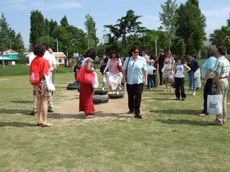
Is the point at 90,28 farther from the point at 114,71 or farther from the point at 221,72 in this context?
the point at 221,72

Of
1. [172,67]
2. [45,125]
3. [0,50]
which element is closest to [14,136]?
[45,125]

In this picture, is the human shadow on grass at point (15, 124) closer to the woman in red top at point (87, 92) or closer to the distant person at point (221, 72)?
the woman in red top at point (87, 92)

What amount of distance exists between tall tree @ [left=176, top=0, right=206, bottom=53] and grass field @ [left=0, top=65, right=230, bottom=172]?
6228cm

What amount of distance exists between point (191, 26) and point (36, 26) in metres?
45.0

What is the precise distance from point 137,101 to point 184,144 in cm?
246

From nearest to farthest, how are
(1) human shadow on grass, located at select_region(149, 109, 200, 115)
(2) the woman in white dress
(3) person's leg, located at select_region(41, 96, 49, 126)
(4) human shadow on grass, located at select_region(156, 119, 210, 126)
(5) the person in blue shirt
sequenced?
1. (3) person's leg, located at select_region(41, 96, 49, 126)
2. (4) human shadow on grass, located at select_region(156, 119, 210, 126)
3. (5) the person in blue shirt
4. (1) human shadow on grass, located at select_region(149, 109, 200, 115)
5. (2) the woman in white dress

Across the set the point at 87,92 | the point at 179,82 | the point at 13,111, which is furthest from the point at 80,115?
the point at 179,82

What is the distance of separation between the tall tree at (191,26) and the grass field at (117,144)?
62277 millimetres

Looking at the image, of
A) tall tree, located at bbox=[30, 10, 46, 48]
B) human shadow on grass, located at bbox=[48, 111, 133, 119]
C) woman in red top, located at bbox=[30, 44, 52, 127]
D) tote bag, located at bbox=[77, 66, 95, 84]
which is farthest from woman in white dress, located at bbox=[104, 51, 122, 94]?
tall tree, located at bbox=[30, 10, 46, 48]

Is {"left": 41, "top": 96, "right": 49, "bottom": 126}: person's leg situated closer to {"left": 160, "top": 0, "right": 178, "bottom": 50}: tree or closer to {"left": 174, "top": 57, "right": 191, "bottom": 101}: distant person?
{"left": 174, "top": 57, "right": 191, "bottom": 101}: distant person

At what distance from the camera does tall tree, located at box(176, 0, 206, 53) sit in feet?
220

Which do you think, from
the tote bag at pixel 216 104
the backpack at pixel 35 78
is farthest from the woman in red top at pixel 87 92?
the tote bag at pixel 216 104

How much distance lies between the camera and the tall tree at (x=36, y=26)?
280 ft

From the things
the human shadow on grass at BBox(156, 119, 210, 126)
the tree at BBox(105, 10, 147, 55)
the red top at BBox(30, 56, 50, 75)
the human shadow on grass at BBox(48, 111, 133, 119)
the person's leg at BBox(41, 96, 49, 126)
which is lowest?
the human shadow on grass at BBox(156, 119, 210, 126)
